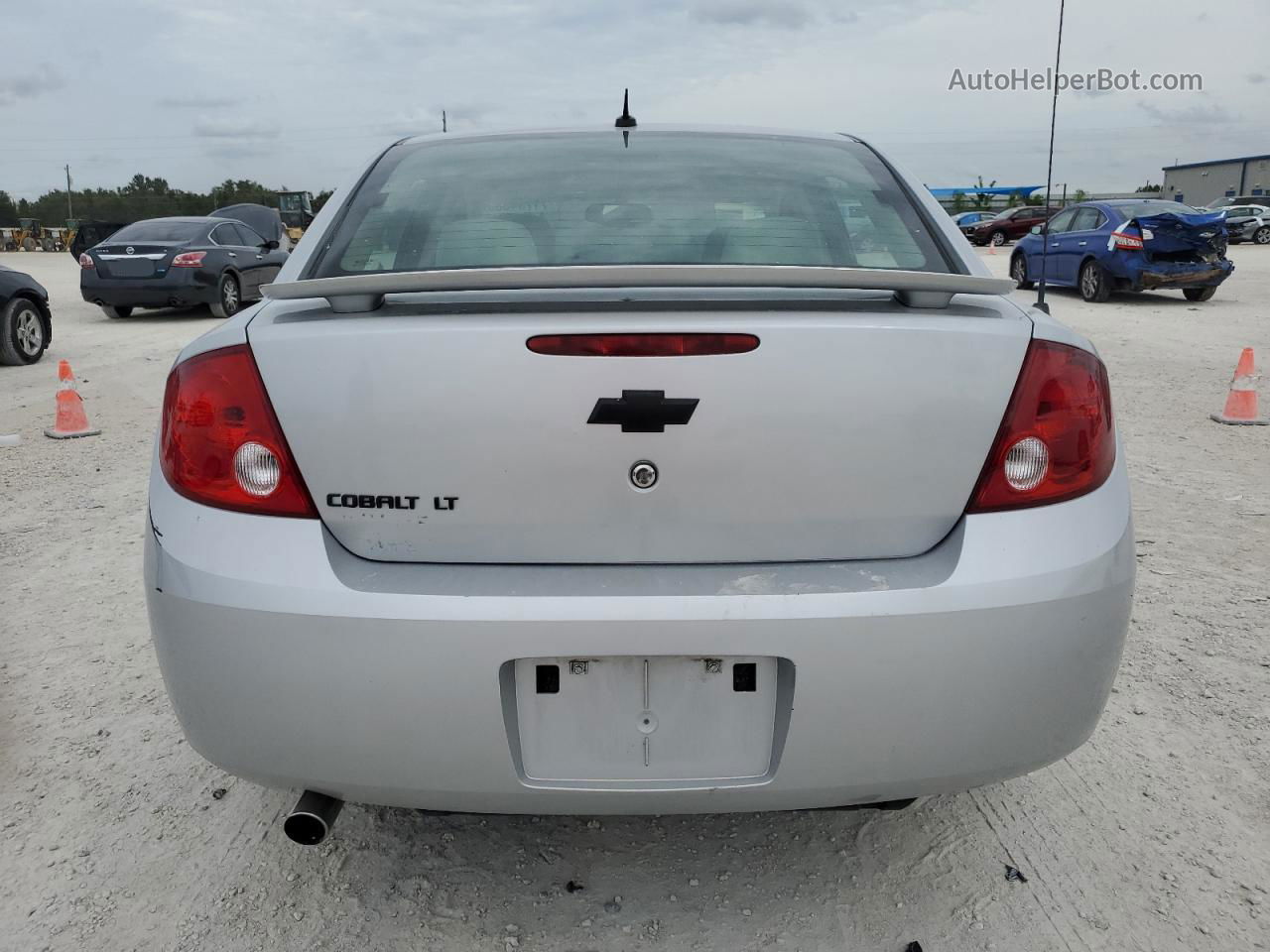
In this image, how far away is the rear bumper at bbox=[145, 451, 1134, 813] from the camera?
1.65m

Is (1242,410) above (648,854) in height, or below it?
below

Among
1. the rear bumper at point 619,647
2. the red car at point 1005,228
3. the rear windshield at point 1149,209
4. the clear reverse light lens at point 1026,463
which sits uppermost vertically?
the clear reverse light lens at point 1026,463

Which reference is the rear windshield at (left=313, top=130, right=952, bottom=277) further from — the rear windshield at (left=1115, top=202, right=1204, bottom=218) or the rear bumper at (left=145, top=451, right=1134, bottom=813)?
the rear windshield at (left=1115, top=202, right=1204, bottom=218)

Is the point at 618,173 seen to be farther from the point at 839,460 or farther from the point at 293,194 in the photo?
the point at 293,194

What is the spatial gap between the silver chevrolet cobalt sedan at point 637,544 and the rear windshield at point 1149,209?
46.3ft

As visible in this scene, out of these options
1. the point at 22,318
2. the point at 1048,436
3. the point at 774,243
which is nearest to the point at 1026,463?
the point at 1048,436

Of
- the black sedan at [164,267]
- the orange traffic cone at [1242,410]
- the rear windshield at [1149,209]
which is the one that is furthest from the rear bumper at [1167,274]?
the black sedan at [164,267]

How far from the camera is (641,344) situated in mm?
1679

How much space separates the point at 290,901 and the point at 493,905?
16.4 inches

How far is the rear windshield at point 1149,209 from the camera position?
14102 mm

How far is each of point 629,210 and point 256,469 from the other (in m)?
1.01

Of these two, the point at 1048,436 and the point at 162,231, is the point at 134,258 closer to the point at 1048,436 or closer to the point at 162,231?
the point at 162,231

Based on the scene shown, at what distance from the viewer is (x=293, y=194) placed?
36219 millimetres

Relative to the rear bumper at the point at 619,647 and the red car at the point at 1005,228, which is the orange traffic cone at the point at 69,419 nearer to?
the rear bumper at the point at 619,647
